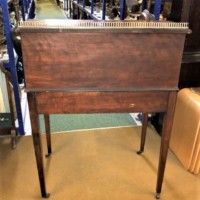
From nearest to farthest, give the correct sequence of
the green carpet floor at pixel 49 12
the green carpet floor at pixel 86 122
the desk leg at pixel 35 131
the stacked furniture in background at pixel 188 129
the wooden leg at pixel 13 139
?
the desk leg at pixel 35 131
the stacked furniture in background at pixel 188 129
the wooden leg at pixel 13 139
the green carpet floor at pixel 86 122
the green carpet floor at pixel 49 12

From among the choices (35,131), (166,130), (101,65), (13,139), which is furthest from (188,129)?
(13,139)

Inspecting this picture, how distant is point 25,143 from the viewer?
6.34 ft

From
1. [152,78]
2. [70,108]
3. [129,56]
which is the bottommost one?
[70,108]

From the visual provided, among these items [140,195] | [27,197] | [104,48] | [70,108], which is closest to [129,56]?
[104,48]

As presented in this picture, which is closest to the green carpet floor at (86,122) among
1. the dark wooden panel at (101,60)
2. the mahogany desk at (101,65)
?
the mahogany desk at (101,65)

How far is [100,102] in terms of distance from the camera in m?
1.18

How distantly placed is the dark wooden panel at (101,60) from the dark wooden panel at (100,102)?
42 millimetres

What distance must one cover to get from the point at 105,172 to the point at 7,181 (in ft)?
2.00

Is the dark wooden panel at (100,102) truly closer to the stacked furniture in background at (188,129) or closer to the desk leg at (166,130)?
the desk leg at (166,130)

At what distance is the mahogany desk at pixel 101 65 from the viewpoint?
103cm

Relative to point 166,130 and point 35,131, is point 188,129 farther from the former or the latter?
point 35,131

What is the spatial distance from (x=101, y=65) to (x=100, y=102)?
18 cm

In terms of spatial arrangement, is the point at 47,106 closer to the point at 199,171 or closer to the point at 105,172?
the point at 105,172

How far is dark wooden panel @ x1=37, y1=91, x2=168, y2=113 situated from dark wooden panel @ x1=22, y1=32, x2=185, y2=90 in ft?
0.14
